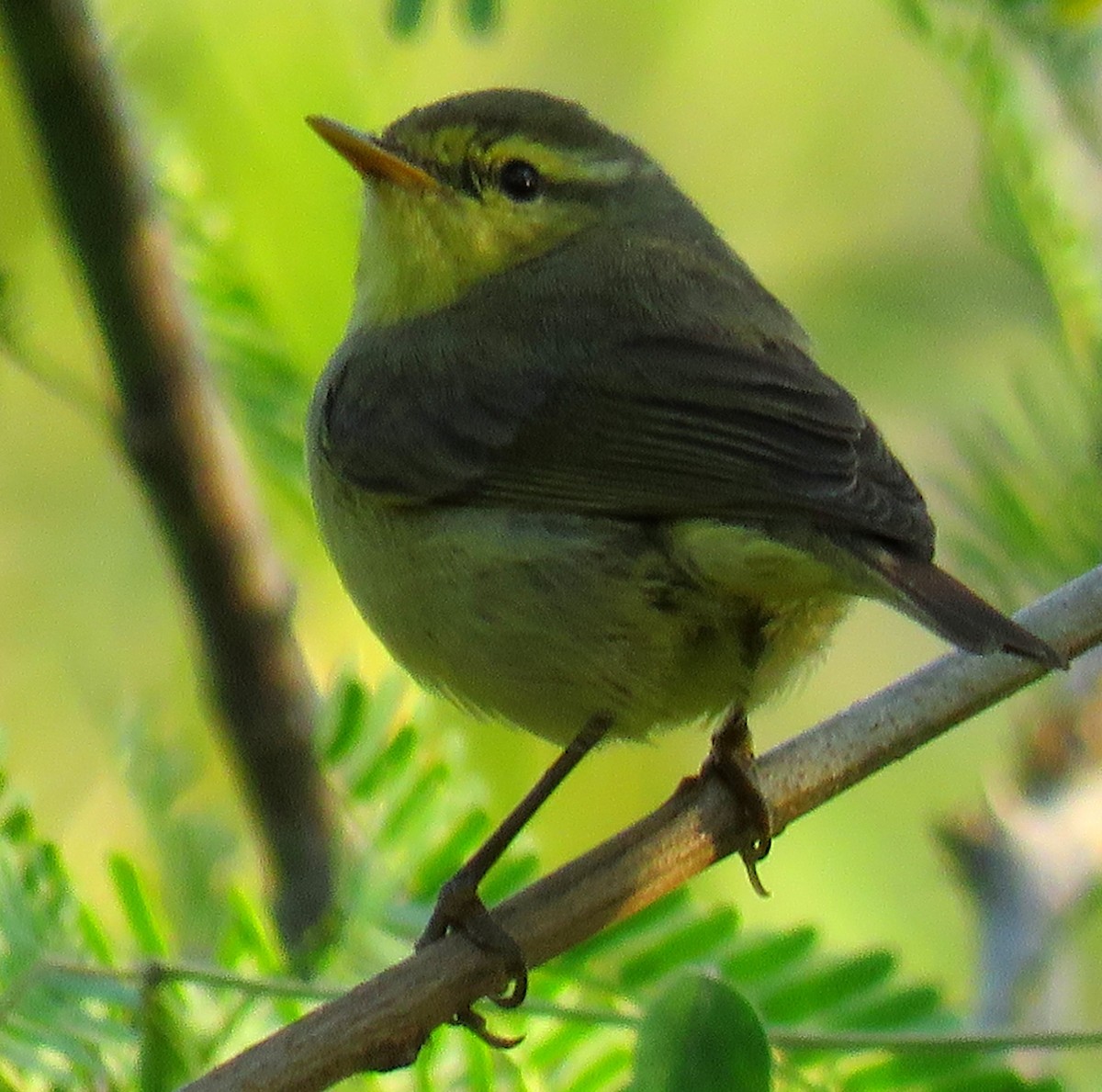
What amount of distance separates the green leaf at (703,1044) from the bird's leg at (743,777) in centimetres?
96

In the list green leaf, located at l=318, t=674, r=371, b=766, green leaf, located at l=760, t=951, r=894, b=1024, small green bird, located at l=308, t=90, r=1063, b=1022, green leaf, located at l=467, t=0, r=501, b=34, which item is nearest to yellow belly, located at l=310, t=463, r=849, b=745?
small green bird, located at l=308, t=90, r=1063, b=1022

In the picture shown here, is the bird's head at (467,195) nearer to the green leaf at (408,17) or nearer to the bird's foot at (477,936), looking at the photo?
the green leaf at (408,17)

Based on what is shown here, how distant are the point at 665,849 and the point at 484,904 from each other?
208 millimetres

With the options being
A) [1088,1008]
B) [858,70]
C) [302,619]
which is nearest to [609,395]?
[302,619]

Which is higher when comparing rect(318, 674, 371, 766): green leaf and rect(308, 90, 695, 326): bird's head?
rect(308, 90, 695, 326): bird's head

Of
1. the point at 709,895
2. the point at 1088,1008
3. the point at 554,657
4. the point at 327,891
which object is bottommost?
the point at 1088,1008

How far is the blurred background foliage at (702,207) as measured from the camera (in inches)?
95.1

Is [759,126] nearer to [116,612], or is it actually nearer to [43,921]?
[116,612]

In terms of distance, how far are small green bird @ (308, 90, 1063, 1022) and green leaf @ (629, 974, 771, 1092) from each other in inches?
23.3

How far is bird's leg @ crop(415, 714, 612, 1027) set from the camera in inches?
72.1

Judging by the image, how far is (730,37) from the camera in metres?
3.86

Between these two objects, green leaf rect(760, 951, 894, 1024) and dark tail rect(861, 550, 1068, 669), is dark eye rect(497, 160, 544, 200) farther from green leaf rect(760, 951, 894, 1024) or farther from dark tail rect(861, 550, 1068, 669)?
green leaf rect(760, 951, 894, 1024)

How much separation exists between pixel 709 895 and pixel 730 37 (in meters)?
1.86

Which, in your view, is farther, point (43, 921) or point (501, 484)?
point (501, 484)
